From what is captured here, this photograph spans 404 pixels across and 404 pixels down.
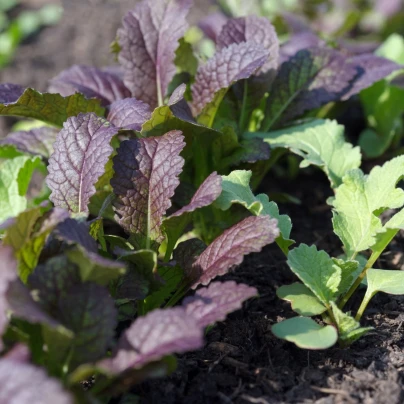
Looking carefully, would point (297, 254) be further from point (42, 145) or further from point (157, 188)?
point (42, 145)

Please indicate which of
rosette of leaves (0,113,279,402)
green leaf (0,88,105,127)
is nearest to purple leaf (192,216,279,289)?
rosette of leaves (0,113,279,402)

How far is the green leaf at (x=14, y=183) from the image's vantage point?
2018 millimetres

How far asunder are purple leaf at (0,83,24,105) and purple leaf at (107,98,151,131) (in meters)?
0.32

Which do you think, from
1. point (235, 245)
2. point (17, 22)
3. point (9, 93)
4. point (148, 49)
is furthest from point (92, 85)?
point (17, 22)

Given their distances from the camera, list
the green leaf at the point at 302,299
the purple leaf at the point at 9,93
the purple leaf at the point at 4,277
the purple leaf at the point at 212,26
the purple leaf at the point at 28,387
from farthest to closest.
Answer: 1. the purple leaf at the point at 212,26
2. the purple leaf at the point at 9,93
3. the green leaf at the point at 302,299
4. the purple leaf at the point at 4,277
5. the purple leaf at the point at 28,387

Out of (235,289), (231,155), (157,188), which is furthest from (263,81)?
(235,289)

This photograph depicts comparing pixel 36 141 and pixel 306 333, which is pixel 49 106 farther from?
pixel 306 333

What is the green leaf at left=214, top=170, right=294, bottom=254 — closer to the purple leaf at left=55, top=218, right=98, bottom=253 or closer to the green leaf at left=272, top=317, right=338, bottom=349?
the green leaf at left=272, top=317, right=338, bottom=349

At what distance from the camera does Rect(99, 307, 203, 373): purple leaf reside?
1215 millimetres

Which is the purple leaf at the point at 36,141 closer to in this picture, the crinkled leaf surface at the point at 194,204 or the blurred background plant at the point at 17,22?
the crinkled leaf surface at the point at 194,204

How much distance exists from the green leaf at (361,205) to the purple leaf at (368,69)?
0.56 meters

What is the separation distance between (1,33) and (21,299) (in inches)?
142

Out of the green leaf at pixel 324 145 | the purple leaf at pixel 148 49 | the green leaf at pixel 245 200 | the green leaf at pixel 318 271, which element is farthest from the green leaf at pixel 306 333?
the purple leaf at pixel 148 49

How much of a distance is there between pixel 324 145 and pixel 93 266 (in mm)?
1073
